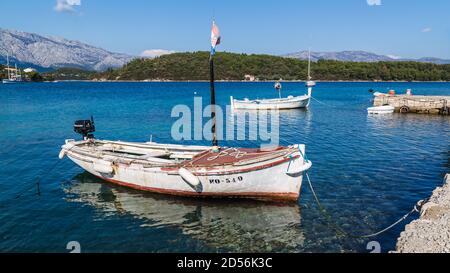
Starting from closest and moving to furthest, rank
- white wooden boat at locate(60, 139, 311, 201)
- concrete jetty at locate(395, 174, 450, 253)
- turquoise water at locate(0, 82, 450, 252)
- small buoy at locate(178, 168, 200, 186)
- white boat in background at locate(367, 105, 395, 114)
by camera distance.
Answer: concrete jetty at locate(395, 174, 450, 253) < turquoise water at locate(0, 82, 450, 252) < white wooden boat at locate(60, 139, 311, 201) < small buoy at locate(178, 168, 200, 186) < white boat in background at locate(367, 105, 395, 114)

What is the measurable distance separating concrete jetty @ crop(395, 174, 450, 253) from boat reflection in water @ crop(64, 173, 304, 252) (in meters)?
3.81

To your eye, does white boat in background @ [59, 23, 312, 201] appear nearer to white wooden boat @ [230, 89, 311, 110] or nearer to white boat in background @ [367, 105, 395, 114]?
white boat in background @ [367, 105, 395, 114]

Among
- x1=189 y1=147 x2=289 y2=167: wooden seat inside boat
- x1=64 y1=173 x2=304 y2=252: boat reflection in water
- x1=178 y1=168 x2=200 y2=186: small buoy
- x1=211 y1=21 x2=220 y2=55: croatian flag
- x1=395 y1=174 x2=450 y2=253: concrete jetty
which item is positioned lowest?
x1=64 y1=173 x2=304 y2=252: boat reflection in water

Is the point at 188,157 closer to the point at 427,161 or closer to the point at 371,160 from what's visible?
the point at 371,160

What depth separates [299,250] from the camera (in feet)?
43.1

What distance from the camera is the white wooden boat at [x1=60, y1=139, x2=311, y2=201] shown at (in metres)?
16.5

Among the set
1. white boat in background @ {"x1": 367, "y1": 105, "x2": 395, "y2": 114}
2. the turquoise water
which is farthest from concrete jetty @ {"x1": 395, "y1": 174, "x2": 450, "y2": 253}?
white boat in background @ {"x1": 367, "y1": 105, "x2": 395, "y2": 114}

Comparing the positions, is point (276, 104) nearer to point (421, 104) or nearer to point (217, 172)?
point (421, 104)

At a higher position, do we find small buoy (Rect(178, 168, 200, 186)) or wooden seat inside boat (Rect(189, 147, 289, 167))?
wooden seat inside boat (Rect(189, 147, 289, 167))

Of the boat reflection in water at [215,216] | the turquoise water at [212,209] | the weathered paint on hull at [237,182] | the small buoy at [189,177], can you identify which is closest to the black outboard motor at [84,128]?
the turquoise water at [212,209]

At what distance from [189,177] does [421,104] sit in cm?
5099

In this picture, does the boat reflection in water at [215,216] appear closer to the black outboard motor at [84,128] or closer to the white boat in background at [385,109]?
the black outboard motor at [84,128]

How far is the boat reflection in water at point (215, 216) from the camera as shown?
45.5 ft

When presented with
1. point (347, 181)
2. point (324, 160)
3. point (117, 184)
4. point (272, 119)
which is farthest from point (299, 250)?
point (272, 119)
